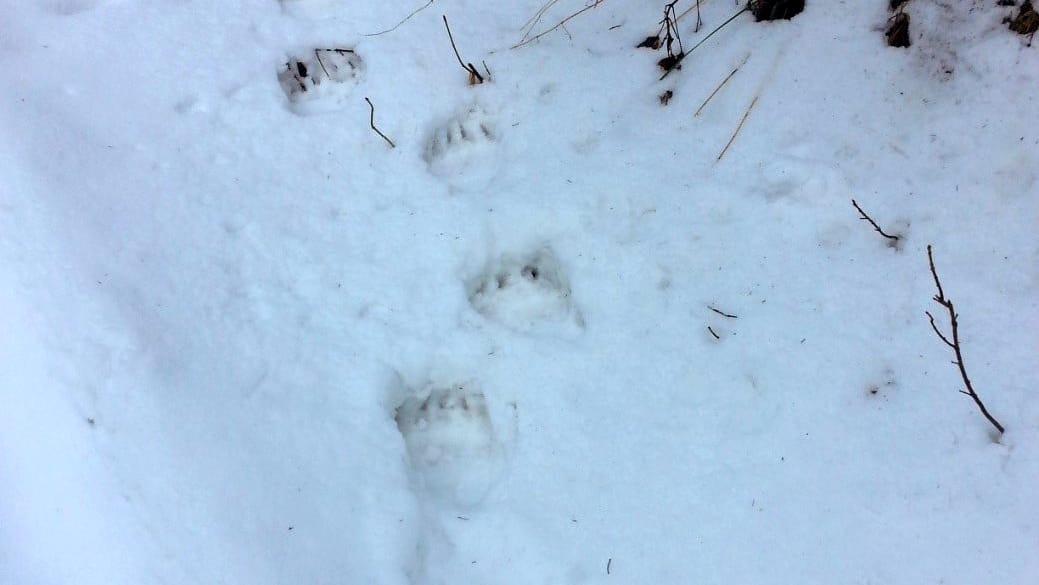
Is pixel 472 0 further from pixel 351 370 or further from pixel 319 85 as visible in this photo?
pixel 351 370

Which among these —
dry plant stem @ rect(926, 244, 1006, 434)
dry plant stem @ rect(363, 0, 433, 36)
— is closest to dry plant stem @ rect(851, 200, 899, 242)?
dry plant stem @ rect(926, 244, 1006, 434)

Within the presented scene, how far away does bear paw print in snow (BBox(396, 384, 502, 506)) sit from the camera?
1.36 meters

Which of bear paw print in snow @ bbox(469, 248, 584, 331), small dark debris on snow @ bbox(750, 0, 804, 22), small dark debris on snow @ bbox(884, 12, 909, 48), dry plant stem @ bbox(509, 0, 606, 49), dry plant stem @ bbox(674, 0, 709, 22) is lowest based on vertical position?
bear paw print in snow @ bbox(469, 248, 584, 331)

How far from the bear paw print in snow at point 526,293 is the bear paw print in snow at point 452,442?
0.64ft

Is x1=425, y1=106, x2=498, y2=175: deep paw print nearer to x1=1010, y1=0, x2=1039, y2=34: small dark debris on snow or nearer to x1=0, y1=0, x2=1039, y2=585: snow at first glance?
x1=0, y1=0, x2=1039, y2=585: snow

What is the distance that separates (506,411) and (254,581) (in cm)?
56

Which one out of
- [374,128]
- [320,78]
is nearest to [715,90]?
[374,128]

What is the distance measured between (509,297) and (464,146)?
1.40 feet

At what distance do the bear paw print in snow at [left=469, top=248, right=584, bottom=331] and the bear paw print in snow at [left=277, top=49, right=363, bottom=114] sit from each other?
24.7 inches

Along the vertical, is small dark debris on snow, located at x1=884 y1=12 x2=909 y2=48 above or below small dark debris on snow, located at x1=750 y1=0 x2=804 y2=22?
below

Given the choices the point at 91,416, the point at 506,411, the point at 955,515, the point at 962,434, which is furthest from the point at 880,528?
the point at 91,416

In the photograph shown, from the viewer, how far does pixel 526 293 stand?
1.53 m

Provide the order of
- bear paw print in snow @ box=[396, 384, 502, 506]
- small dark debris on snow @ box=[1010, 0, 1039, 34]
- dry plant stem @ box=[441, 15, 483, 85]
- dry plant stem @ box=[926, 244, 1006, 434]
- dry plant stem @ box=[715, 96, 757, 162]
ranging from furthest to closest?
dry plant stem @ box=[441, 15, 483, 85], dry plant stem @ box=[715, 96, 757, 162], small dark debris on snow @ box=[1010, 0, 1039, 34], bear paw print in snow @ box=[396, 384, 502, 506], dry plant stem @ box=[926, 244, 1006, 434]

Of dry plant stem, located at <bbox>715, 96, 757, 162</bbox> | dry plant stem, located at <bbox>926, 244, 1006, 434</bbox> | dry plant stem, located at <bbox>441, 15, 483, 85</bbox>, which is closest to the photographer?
dry plant stem, located at <bbox>926, 244, 1006, 434</bbox>
